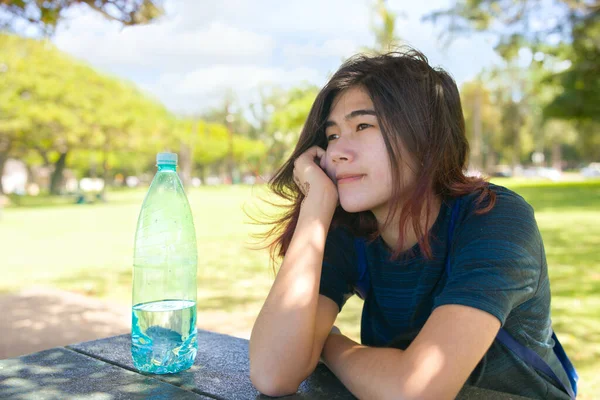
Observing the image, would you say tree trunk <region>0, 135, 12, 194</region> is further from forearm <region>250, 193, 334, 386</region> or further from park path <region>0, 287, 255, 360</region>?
forearm <region>250, 193, 334, 386</region>

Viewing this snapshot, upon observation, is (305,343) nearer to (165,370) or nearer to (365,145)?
(165,370)

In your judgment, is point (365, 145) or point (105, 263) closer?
point (365, 145)

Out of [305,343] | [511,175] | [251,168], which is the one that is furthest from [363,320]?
[511,175]

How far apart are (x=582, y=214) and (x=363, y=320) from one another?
17.9 metres

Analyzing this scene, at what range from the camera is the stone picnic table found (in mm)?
1535

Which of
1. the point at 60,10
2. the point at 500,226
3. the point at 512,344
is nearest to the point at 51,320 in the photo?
the point at 60,10

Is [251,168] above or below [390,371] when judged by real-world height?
above

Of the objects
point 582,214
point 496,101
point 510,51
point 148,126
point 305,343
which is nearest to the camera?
point 305,343

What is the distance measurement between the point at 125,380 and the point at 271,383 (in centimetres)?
41

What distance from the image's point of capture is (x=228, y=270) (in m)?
9.57

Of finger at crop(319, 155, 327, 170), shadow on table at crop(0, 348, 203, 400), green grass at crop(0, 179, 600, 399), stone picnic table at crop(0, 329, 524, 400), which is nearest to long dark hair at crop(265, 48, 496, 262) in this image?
finger at crop(319, 155, 327, 170)

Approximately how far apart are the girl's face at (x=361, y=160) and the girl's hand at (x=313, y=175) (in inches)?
1.7

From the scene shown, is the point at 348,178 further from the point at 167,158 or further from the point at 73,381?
the point at 73,381

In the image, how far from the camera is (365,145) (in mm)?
1932
